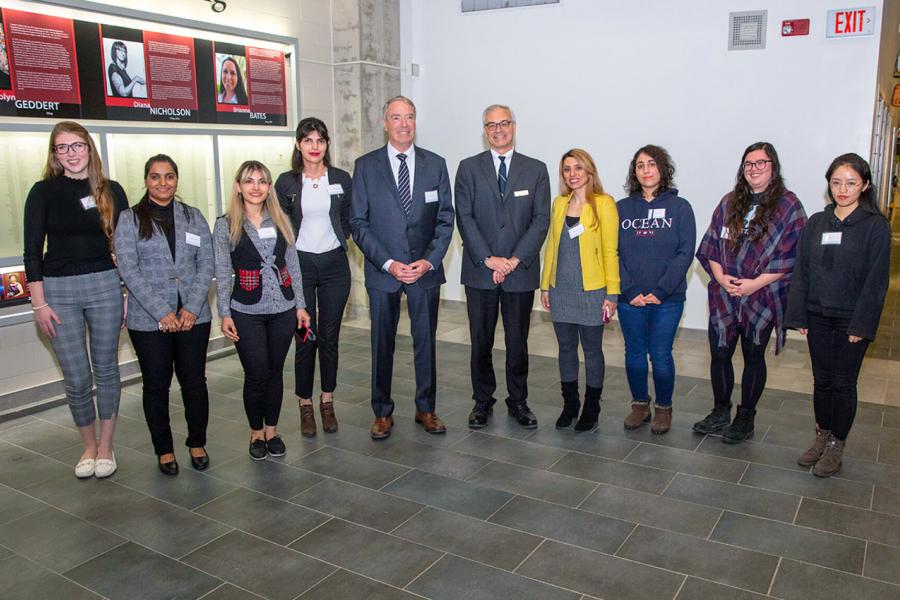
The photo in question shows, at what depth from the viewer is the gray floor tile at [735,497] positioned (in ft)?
10.5

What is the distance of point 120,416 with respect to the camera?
4.49 m

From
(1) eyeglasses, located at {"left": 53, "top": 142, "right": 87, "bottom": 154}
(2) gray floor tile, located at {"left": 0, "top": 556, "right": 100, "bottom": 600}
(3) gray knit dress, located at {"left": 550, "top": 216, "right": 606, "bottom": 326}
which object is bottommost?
(2) gray floor tile, located at {"left": 0, "top": 556, "right": 100, "bottom": 600}

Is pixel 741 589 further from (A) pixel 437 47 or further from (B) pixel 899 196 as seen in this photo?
(B) pixel 899 196

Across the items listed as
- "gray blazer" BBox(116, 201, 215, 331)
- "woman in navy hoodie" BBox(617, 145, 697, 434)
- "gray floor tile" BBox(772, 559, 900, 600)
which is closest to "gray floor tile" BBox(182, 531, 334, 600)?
"gray blazer" BBox(116, 201, 215, 331)

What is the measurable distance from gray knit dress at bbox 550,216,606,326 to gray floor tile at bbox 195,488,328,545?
5.53 feet

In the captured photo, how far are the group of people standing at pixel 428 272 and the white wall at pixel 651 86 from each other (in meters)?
2.54

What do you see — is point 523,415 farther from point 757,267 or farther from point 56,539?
point 56,539

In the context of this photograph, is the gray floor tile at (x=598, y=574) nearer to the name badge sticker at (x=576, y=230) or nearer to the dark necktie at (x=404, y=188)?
the name badge sticker at (x=576, y=230)

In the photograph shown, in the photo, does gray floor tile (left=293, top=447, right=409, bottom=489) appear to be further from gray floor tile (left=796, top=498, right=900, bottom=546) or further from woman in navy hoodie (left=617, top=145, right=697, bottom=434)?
gray floor tile (left=796, top=498, right=900, bottom=546)

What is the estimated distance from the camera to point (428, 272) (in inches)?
157

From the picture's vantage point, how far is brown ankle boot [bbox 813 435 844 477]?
139 inches

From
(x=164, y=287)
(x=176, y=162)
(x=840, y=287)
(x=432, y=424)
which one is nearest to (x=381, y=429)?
(x=432, y=424)

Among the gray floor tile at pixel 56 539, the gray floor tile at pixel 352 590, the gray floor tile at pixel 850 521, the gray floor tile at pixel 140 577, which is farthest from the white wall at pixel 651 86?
the gray floor tile at pixel 140 577

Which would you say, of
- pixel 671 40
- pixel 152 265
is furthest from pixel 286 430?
pixel 671 40
